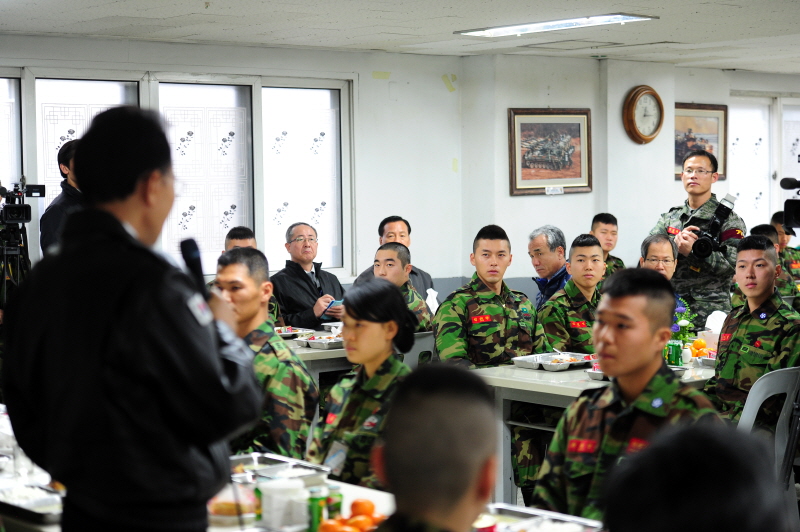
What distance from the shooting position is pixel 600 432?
2416 mm

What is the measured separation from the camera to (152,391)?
5.38ft

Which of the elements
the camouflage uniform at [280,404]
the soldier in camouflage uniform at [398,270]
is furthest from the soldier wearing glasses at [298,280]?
the camouflage uniform at [280,404]

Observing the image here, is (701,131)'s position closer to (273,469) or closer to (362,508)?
(273,469)

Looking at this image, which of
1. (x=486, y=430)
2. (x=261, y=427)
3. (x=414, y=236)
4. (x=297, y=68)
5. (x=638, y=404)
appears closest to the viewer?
(x=486, y=430)

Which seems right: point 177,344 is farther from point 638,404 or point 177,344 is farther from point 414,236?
point 414,236

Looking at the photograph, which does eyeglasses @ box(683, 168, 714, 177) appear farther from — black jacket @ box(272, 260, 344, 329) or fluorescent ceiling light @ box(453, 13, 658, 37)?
black jacket @ box(272, 260, 344, 329)

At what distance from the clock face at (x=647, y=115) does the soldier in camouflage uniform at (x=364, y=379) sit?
585 cm

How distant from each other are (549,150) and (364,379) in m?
5.39

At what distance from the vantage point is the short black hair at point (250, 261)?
3.37 m

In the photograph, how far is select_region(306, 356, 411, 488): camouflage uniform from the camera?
8.99ft

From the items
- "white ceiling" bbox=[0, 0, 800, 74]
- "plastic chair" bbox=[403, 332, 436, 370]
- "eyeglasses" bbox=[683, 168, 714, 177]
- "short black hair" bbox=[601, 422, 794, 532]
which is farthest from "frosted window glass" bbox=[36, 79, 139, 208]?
Result: "short black hair" bbox=[601, 422, 794, 532]

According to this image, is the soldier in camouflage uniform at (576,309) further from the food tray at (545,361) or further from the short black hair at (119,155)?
the short black hair at (119,155)

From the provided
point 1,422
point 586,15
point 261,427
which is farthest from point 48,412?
point 586,15

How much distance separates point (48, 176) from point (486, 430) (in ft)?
17.9
